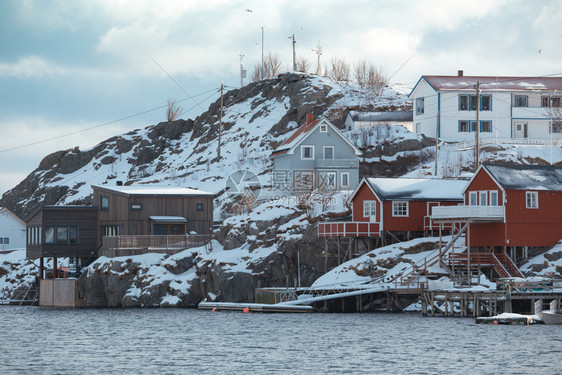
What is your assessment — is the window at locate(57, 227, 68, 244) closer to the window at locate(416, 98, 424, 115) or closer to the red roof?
the red roof

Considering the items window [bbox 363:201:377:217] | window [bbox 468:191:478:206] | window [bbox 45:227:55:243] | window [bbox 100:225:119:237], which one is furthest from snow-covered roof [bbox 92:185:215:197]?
window [bbox 468:191:478:206]

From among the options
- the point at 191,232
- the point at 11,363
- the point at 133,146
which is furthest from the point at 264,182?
the point at 11,363

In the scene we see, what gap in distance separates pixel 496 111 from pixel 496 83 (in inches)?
157

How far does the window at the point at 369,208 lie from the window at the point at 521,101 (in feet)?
142

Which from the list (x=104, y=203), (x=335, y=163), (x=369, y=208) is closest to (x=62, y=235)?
(x=104, y=203)

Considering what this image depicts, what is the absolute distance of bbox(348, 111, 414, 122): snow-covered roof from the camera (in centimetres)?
12319

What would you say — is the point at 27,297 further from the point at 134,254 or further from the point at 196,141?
the point at 196,141

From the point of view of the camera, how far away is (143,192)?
8550 centimetres

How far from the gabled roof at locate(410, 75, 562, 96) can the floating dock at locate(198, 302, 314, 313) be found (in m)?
50.6

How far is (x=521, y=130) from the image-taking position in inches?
4395

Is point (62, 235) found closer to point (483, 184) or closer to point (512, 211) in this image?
point (483, 184)

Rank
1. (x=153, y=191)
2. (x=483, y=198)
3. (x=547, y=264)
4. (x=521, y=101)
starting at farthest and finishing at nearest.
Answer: (x=521, y=101), (x=153, y=191), (x=483, y=198), (x=547, y=264)

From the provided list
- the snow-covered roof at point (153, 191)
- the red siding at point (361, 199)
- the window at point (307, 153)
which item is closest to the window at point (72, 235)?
the snow-covered roof at point (153, 191)

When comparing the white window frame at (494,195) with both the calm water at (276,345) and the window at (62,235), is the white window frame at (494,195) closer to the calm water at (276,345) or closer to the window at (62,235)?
the calm water at (276,345)
